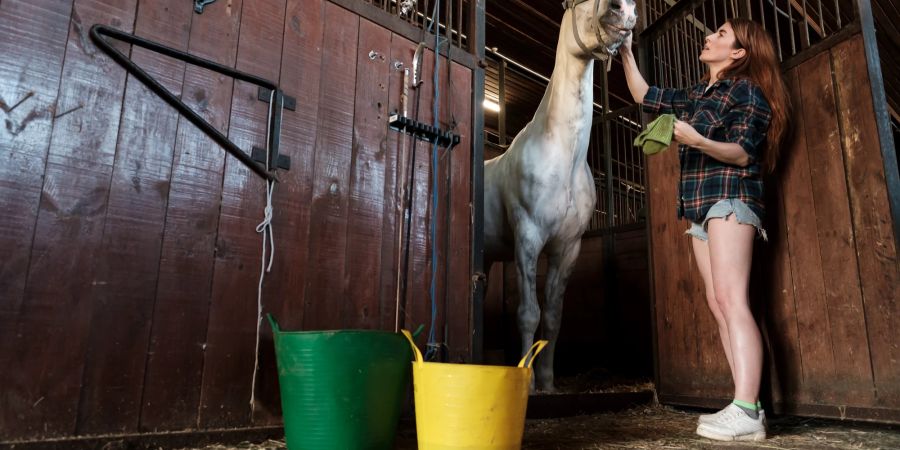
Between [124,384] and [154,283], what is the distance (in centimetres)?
27

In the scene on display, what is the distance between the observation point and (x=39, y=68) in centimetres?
142

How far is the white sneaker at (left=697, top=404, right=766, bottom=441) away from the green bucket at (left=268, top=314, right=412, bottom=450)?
104cm

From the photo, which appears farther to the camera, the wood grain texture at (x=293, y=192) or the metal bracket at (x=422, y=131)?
the metal bracket at (x=422, y=131)

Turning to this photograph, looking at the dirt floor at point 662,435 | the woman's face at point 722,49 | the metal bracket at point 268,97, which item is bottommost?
the dirt floor at point 662,435

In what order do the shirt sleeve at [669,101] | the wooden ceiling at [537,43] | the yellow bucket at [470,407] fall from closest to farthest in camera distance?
the yellow bucket at [470,407]
the shirt sleeve at [669,101]
the wooden ceiling at [537,43]

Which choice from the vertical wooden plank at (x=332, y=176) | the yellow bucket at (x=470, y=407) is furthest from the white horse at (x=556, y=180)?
the yellow bucket at (x=470, y=407)

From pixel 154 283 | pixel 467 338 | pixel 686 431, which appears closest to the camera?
pixel 154 283

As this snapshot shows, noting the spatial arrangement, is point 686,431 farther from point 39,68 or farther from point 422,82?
point 39,68

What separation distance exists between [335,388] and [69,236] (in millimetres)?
787

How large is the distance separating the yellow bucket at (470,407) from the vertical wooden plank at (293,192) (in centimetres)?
62

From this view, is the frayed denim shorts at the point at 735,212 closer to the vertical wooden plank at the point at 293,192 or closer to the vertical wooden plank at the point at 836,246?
the vertical wooden plank at the point at 836,246

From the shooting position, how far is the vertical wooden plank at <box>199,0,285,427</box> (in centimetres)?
159

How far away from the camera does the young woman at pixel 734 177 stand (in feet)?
5.74

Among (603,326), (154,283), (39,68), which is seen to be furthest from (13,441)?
(603,326)
